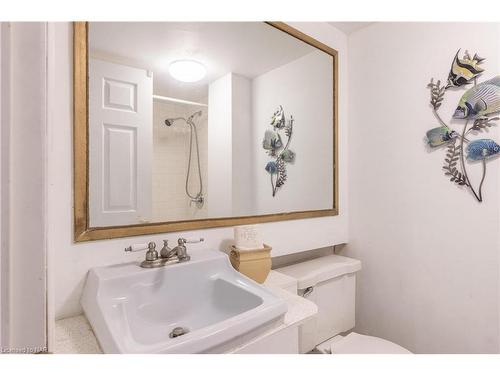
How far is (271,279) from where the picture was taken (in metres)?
1.12

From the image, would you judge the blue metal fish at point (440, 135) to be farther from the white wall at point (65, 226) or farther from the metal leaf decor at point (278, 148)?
the white wall at point (65, 226)

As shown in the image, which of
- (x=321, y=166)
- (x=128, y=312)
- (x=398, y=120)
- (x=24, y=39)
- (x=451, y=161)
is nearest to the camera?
(x=24, y=39)

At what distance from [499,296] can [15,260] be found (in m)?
1.58

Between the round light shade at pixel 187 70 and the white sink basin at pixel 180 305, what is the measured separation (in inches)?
27.5

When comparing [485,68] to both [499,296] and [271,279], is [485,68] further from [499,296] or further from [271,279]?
[271,279]

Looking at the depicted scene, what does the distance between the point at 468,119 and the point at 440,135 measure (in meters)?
0.12

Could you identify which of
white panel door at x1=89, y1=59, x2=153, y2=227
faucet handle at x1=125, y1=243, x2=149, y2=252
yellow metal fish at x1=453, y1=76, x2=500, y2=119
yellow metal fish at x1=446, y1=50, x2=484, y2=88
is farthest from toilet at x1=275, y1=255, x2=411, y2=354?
yellow metal fish at x1=446, y1=50, x2=484, y2=88

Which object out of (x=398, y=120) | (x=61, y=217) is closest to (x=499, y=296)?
(x=398, y=120)

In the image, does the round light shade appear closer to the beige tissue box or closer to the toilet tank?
the beige tissue box

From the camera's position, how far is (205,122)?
1.09 meters

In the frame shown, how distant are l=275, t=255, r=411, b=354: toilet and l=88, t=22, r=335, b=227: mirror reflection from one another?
324 mm

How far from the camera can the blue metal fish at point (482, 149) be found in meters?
1.10

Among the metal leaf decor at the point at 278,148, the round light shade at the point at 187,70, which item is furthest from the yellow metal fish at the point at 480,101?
the round light shade at the point at 187,70

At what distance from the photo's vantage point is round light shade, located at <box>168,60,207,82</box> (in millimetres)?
1018
